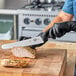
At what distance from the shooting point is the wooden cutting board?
91 centimetres

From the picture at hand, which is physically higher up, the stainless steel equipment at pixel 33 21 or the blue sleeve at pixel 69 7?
the blue sleeve at pixel 69 7

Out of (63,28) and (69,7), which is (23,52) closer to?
(63,28)

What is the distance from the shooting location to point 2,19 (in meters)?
2.45

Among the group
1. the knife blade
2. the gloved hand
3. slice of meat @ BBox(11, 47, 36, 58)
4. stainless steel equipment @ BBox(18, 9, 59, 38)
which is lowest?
stainless steel equipment @ BBox(18, 9, 59, 38)

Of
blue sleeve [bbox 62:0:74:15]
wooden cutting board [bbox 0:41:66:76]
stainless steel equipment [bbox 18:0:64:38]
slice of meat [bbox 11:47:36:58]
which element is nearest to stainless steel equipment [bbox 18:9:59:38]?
stainless steel equipment [bbox 18:0:64:38]

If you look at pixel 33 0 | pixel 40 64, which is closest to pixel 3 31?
pixel 33 0

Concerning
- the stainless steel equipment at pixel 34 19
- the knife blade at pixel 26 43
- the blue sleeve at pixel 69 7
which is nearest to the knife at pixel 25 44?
the knife blade at pixel 26 43

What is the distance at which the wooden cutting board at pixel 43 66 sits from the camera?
913mm

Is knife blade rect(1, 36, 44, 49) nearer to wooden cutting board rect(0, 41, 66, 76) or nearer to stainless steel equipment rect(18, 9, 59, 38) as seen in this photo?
wooden cutting board rect(0, 41, 66, 76)

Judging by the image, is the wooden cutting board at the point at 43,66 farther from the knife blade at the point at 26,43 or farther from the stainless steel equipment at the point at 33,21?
the stainless steel equipment at the point at 33,21

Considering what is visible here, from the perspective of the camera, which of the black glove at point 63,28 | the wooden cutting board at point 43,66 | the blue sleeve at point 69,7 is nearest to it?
the wooden cutting board at point 43,66

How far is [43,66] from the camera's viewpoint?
0.98 m

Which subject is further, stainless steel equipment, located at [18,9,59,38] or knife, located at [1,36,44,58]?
stainless steel equipment, located at [18,9,59,38]

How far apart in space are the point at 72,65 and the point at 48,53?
0.13 meters
